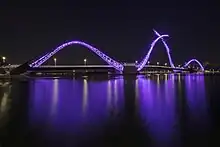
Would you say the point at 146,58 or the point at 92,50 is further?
A: the point at 146,58

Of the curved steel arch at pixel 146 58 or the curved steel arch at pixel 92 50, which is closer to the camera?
the curved steel arch at pixel 92 50

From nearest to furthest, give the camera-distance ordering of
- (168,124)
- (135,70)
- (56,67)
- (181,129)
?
(181,129), (168,124), (56,67), (135,70)

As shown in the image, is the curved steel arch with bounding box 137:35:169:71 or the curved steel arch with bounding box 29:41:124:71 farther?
the curved steel arch with bounding box 137:35:169:71

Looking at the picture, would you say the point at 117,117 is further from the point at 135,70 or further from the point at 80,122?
the point at 135,70

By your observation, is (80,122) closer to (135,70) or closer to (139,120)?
(139,120)

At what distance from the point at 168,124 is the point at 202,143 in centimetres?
289

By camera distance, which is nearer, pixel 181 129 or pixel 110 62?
pixel 181 129

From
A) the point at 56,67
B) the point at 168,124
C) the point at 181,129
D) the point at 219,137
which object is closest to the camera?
the point at 219,137

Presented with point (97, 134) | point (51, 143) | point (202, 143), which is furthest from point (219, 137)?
point (51, 143)

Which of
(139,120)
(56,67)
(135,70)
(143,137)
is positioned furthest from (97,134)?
(135,70)

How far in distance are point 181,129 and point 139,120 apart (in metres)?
2.22

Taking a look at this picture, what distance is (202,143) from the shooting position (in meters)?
8.33

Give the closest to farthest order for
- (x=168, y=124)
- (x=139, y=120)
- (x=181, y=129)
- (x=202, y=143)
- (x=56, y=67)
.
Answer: (x=202, y=143) → (x=181, y=129) → (x=168, y=124) → (x=139, y=120) → (x=56, y=67)

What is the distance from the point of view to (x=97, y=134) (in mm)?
9508
